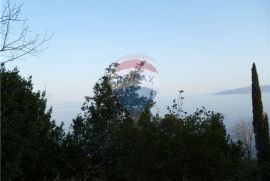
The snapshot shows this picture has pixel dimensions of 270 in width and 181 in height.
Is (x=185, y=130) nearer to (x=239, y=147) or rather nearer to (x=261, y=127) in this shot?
(x=239, y=147)

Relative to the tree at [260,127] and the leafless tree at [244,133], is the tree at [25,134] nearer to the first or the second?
the tree at [260,127]

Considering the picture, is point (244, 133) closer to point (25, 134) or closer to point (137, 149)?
point (137, 149)

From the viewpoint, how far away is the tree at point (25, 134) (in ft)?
37.6

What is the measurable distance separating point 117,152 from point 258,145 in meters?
19.0

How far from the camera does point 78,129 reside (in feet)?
97.0

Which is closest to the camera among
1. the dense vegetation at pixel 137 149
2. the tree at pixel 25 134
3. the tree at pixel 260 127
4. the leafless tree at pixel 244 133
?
the tree at pixel 25 134

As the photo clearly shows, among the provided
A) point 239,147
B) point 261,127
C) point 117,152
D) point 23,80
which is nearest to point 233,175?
point 239,147

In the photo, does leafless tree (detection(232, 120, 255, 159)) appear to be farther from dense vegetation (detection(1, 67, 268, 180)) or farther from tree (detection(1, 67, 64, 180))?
tree (detection(1, 67, 64, 180))

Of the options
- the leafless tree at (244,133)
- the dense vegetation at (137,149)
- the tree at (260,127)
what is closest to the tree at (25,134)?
the dense vegetation at (137,149)

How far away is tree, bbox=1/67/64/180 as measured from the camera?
11.5 metres

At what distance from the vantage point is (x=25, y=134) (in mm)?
17453

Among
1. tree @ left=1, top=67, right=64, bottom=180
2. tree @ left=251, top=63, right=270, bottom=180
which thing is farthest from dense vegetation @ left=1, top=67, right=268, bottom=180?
tree @ left=251, top=63, right=270, bottom=180

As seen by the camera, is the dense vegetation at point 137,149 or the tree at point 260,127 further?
the tree at point 260,127

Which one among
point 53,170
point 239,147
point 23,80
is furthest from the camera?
point 239,147
